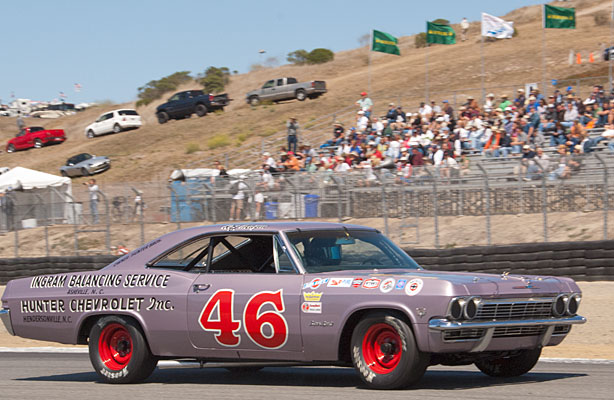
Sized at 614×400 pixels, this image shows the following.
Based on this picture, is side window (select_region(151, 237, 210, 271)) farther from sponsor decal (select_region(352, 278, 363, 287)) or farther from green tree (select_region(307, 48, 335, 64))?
green tree (select_region(307, 48, 335, 64))

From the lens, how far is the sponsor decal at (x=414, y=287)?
20.1 ft

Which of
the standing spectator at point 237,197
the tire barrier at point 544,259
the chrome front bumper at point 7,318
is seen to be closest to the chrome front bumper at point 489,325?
the chrome front bumper at point 7,318

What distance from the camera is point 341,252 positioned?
23.2 ft

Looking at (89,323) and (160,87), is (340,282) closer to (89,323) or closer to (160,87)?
(89,323)

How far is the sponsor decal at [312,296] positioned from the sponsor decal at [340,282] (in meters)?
0.11

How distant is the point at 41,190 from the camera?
29188mm

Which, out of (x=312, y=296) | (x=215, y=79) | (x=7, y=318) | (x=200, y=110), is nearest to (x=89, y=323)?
(x=7, y=318)

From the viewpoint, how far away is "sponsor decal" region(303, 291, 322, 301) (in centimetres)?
652

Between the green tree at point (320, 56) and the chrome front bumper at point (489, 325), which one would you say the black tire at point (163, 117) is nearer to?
the green tree at point (320, 56)

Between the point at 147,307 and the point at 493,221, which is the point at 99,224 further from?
the point at 147,307

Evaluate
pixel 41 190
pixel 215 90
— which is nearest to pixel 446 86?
pixel 41 190

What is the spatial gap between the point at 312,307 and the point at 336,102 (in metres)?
39.6

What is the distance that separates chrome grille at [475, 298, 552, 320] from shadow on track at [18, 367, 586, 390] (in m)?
0.61

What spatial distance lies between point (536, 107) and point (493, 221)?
18.8 ft
